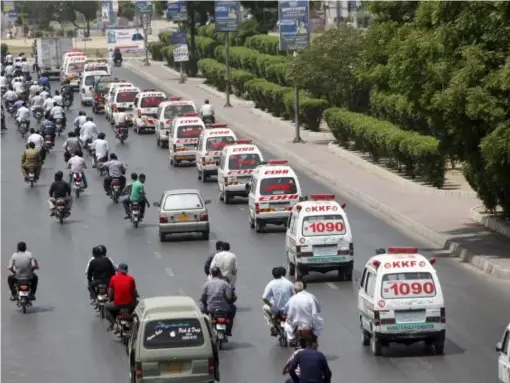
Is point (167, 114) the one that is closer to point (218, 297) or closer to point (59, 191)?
point (59, 191)

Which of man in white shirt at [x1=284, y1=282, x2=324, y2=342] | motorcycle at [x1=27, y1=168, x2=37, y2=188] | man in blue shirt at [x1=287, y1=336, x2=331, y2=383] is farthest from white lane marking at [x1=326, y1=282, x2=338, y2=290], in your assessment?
motorcycle at [x1=27, y1=168, x2=37, y2=188]

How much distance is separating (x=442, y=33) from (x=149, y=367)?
15.8m

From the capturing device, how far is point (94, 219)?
142 feet

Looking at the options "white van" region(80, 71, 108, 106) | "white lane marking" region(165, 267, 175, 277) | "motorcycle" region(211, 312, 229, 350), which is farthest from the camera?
"white van" region(80, 71, 108, 106)

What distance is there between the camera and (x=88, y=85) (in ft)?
265

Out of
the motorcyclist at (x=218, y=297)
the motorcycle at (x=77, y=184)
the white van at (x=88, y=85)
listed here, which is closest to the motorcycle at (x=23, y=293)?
the motorcyclist at (x=218, y=297)

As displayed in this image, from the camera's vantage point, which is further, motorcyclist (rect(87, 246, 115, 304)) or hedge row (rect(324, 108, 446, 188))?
hedge row (rect(324, 108, 446, 188))

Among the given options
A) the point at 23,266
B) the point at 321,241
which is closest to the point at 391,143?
the point at 321,241

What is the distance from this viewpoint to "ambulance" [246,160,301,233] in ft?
129

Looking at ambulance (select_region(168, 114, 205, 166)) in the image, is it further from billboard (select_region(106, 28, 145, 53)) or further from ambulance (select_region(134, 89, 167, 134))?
billboard (select_region(106, 28, 145, 53))

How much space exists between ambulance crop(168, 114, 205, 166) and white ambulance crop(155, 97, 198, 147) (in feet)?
15.9

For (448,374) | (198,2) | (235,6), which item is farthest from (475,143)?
(198,2)

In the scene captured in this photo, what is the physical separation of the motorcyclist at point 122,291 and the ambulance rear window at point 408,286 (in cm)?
411

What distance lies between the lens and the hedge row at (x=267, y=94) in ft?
207
